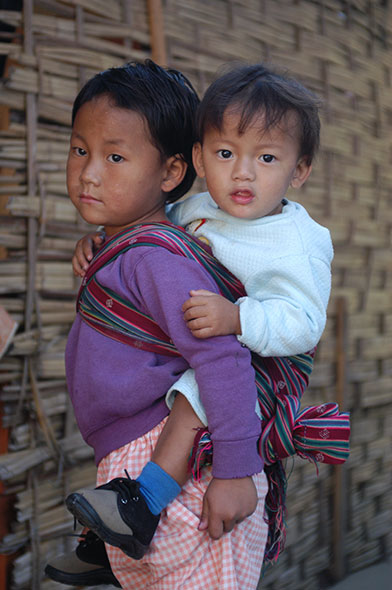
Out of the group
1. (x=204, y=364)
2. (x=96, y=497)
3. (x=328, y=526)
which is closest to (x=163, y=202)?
(x=204, y=364)

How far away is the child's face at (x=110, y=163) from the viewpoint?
1.63m

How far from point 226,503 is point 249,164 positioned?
747 millimetres

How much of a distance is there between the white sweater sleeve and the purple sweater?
6 centimetres

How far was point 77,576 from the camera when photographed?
1.75 meters

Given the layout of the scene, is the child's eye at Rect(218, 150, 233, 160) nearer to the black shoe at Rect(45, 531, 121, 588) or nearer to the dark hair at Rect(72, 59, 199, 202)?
the dark hair at Rect(72, 59, 199, 202)

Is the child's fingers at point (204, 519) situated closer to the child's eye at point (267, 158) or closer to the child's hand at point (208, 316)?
the child's hand at point (208, 316)

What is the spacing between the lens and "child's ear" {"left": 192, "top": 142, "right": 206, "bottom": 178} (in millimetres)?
1697

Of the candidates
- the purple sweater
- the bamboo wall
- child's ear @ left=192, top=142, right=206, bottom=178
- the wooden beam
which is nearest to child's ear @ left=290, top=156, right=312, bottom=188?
child's ear @ left=192, top=142, right=206, bottom=178

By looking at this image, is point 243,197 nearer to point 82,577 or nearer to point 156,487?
→ point 156,487

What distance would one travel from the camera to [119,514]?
1397 mm

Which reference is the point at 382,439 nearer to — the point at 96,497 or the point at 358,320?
the point at 358,320

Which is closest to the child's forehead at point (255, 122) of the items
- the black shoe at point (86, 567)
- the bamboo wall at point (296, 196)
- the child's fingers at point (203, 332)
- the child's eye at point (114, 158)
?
the child's eye at point (114, 158)

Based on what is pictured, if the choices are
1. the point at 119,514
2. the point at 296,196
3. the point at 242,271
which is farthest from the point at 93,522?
the point at 296,196

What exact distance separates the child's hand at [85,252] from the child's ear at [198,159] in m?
0.40
